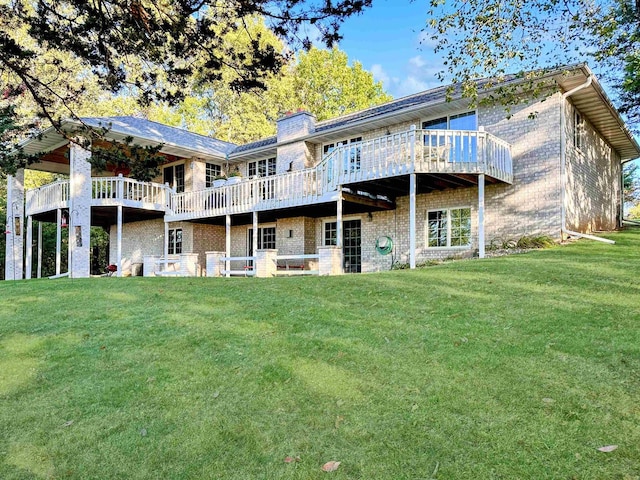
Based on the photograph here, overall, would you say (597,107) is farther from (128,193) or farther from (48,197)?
(48,197)

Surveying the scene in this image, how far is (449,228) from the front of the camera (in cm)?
1330

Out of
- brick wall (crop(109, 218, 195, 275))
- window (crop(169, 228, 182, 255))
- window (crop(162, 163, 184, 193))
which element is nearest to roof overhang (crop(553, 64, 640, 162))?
brick wall (crop(109, 218, 195, 275))

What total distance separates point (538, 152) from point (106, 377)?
11.8m

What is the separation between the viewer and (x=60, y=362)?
5.10 meters

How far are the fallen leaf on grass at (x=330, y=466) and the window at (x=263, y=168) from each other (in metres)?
16.1

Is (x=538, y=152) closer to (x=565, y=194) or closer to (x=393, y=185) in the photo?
(x=565, y=194)

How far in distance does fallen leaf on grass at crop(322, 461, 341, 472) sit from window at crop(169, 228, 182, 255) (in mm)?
17657

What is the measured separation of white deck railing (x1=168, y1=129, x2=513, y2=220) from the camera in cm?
1122

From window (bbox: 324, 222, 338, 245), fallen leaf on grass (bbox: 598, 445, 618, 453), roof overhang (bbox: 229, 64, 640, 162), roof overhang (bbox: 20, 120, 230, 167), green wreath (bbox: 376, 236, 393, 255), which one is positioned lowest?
fallen leaf on grass (bbox: 598, 445, 618, 453)

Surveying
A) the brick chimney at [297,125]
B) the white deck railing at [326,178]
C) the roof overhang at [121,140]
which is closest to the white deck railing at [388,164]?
the white deck railing at [326,178]

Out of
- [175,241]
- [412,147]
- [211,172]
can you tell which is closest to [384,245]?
[412,147]

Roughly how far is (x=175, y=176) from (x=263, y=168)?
14.1ft

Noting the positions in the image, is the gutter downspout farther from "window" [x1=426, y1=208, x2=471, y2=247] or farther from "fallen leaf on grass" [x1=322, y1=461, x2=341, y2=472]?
"fallen leaf on grass" [x1=322, y1=461, x2=341, y2=472]

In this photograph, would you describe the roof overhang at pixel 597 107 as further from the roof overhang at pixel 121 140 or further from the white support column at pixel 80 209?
the white support column at pixel 80 209
